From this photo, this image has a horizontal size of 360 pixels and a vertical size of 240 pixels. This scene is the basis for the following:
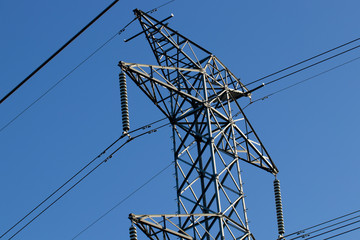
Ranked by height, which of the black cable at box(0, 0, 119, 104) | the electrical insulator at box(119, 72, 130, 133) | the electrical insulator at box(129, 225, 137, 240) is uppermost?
the electrical insulator at box(119, 72, 130, 133)

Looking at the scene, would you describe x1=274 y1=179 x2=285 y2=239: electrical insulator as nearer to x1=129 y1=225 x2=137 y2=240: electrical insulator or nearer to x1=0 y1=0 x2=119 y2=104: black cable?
x1=129 y1=225 x2=137 y2=240: electrical insulator

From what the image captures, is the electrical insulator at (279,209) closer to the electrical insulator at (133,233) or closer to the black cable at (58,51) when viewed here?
the electrical insulator at (133,233)

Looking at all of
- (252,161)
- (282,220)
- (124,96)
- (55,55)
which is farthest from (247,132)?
(55,55)

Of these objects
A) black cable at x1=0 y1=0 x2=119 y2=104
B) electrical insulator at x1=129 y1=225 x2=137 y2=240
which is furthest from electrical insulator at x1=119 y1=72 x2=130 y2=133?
black cable at x1=0 y1=0 x2=119 y2=104

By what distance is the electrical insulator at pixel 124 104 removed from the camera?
101 feet

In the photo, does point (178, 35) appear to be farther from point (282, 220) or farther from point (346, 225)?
point (346, 225)

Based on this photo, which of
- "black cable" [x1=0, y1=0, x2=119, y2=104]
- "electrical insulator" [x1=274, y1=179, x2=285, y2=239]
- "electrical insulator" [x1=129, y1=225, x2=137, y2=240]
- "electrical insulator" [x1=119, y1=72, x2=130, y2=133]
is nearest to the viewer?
"black cable" [x1=0, y1=0, x2=119, y2=104]

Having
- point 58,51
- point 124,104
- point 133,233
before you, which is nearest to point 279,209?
point 124,104

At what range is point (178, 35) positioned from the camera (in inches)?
1426

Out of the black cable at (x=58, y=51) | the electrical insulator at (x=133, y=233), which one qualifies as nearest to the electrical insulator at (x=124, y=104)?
the electrical insulator at (x=133, y=233)

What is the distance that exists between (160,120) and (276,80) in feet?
14.7

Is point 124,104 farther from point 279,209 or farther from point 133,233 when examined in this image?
point 279,209

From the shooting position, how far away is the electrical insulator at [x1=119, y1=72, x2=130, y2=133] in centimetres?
3073

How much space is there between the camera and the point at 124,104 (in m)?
31.5
